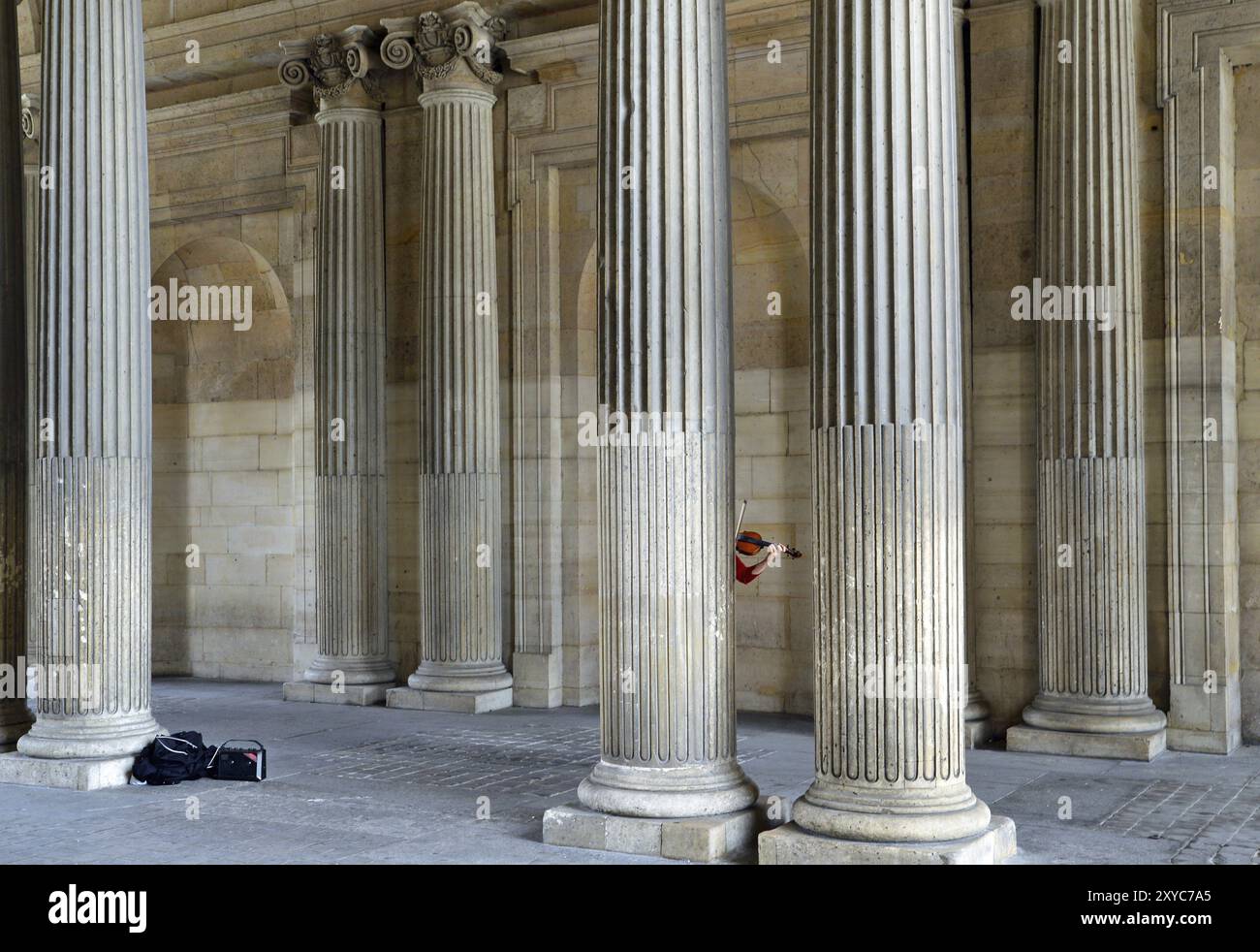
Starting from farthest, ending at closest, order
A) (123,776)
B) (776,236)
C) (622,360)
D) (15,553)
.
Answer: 1. (776,236)
2. (15,553)
3. (123,776)
4. (622,360)

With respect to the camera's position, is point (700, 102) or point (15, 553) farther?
point (15, 553)

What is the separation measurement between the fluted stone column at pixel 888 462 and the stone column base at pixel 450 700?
9349 millimetres

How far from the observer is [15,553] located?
15.0 m

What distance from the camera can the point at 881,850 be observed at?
9.10 m

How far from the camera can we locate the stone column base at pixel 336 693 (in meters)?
19.4

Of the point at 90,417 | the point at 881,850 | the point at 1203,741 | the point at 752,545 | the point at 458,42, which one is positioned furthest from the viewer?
the point at 458,42

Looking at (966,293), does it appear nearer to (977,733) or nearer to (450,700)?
(977,733)

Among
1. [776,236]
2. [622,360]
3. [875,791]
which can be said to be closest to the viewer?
[875,791]

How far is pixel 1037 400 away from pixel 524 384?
7218 mm

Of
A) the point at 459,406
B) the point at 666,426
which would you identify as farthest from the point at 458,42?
the point at 666,426

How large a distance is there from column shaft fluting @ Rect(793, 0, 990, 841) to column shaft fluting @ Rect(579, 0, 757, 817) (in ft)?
3.16

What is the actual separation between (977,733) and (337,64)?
12754 millimetres

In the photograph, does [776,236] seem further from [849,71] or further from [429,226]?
[849,71]

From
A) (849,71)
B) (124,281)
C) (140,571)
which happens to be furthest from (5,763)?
(849,71)
